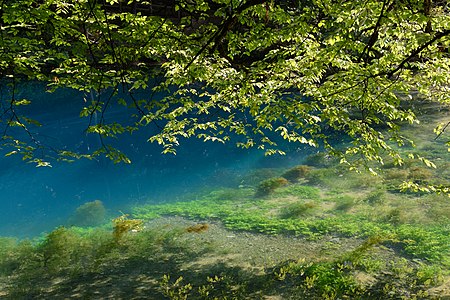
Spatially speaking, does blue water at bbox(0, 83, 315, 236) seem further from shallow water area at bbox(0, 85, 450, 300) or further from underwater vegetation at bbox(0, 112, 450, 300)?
underwater vegetation at bbox(0, 112, 450, 300)

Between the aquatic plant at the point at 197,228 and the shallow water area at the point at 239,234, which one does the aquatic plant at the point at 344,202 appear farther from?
the aquatic plant at the point at 197,228

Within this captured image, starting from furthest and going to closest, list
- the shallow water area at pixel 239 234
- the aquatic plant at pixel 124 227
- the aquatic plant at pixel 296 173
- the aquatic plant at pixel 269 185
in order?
the aquatic plant at pixel 296 173, the aquatic plant at pixel 269 185, the aquatic plant at pixel 124 227, the shallow water area at pixel 239 234

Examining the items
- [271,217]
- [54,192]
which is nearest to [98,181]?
[54,192]

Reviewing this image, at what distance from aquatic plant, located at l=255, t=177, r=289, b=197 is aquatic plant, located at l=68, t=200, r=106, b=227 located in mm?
4440

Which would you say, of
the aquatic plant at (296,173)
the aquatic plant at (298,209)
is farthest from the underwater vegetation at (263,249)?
the aquatic plant at (296,173)

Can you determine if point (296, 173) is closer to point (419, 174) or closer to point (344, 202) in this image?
point (344, 202)

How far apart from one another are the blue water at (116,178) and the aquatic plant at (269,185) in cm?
123

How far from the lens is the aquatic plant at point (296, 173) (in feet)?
40.1

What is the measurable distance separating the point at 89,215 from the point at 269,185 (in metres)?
5.24

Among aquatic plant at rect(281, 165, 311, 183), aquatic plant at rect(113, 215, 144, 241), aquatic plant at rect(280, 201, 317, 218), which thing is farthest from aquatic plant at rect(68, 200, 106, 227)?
aquatic plant at rect(281, 165, 311, 183)

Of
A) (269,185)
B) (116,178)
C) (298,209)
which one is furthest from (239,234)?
(116,178)

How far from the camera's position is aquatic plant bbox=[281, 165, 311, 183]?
1223 centimetres

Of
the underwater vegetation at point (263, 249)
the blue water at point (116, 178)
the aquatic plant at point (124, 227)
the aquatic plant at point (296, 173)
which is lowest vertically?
the underwater vegetation at point (263, 249)

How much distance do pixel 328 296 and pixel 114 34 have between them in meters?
4.99
